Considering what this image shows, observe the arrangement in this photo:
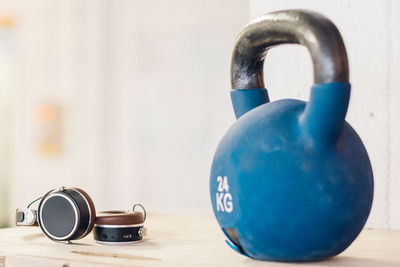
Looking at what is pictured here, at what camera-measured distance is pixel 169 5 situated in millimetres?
2410

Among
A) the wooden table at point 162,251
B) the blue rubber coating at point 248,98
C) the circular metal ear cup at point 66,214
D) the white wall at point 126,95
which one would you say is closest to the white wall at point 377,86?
the wooden table at point 162,251

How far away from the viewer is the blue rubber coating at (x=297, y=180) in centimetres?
69

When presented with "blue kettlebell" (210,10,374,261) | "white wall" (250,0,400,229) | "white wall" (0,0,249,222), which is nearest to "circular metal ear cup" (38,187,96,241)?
"blue kettlebell" (210,10,374,261)

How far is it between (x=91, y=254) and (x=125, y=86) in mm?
1762

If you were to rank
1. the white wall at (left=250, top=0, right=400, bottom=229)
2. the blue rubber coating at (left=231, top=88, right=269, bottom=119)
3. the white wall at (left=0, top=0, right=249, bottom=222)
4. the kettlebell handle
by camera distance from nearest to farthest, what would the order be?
the kettlebell handle → the blue rubber coating at (left=231, top=88, right=269, bottom=119) → the white wall at (left=250, top=0, right=400, bottom=229) → the white wall at (left=0, top=0, right=249, bottom=222)

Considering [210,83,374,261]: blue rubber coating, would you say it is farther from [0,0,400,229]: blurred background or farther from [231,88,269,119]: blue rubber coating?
[0,0,400,229]: blurred background

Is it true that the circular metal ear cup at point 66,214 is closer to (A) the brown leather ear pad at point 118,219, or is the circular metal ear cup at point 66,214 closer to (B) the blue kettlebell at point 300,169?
(A) the brown leather ear pad at point 118,219

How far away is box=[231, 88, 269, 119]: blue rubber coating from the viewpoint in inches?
33.6

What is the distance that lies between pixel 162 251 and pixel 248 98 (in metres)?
0.27

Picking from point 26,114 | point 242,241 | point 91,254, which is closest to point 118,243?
point 91,254

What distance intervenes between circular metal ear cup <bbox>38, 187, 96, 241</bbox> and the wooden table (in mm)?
22

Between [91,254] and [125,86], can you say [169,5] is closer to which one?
[125,86]

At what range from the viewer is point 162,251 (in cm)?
86

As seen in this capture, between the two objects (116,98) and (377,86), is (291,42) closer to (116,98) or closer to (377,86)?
(377,86)
